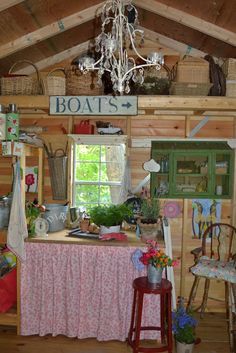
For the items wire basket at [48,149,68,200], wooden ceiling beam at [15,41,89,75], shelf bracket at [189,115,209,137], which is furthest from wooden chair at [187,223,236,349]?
wooden ceiling beam at [15,41,89,75]

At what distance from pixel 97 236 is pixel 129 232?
1.34ft

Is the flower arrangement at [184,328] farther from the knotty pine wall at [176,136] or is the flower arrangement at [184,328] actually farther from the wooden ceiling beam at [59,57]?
the wooden ceiling beam at [59,57]

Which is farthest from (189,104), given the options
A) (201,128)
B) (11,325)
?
(11,325)

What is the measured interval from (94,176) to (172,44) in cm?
168

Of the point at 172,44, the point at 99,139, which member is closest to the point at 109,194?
the point at 99,139

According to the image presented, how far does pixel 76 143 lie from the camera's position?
3.94m

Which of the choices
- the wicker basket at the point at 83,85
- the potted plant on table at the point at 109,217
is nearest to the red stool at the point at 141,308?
the potted plant on table at the point at 109,217

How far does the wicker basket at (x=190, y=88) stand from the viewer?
131 inches

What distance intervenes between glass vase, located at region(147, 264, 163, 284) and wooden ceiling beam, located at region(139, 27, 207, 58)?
237 cm

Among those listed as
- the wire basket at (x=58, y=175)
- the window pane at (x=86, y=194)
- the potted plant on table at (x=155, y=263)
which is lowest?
the potted plant on table at (x=155, y=263)

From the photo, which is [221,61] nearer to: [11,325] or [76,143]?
[76,143]

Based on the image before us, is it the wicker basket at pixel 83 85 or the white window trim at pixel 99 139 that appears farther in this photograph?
the white window trim at pixel 99 139

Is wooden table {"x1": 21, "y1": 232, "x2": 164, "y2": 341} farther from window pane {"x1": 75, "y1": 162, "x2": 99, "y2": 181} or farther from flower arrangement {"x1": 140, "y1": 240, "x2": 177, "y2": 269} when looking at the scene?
window pane {"x1": 75, "y1": 162, "x2": 99, "y2": 181}

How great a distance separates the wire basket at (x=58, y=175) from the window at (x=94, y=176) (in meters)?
0.15
